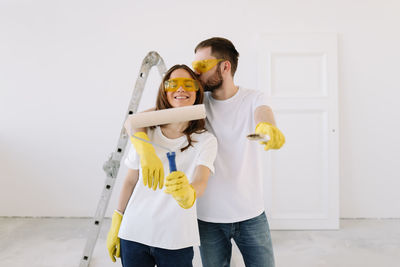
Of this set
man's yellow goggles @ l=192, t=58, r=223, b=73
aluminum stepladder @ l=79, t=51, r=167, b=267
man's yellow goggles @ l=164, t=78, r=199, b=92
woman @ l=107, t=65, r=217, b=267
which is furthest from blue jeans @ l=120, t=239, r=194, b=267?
aluminum stepladder @ l=79, t=51, r=167, b=267

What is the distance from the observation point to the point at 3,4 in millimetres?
3168

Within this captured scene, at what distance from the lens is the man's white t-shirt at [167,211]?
3.58 ft

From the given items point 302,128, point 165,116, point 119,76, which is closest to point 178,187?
point 165,116

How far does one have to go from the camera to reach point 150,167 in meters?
1.06

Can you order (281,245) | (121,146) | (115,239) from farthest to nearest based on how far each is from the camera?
(281,245)
(121,146)
(115,239)

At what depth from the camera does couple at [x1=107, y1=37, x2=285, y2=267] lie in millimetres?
1104

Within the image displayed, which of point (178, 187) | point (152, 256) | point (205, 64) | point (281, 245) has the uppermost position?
point (205, 64)

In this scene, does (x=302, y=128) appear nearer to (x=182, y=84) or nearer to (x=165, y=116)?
(x=182, y=84)

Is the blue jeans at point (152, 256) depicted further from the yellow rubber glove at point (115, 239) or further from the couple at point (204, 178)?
the yellow rubber glove at point (115, 239)

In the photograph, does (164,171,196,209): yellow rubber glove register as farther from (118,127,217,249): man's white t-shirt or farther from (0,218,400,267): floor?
(0,218,400,267): floor

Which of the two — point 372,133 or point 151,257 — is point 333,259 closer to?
point 372,133

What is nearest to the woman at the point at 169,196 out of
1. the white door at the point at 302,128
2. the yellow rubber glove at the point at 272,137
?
the yellow rubber glove at the point at 272,137

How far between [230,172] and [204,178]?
222 millimetres

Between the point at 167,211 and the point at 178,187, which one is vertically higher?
the point at 178,187
